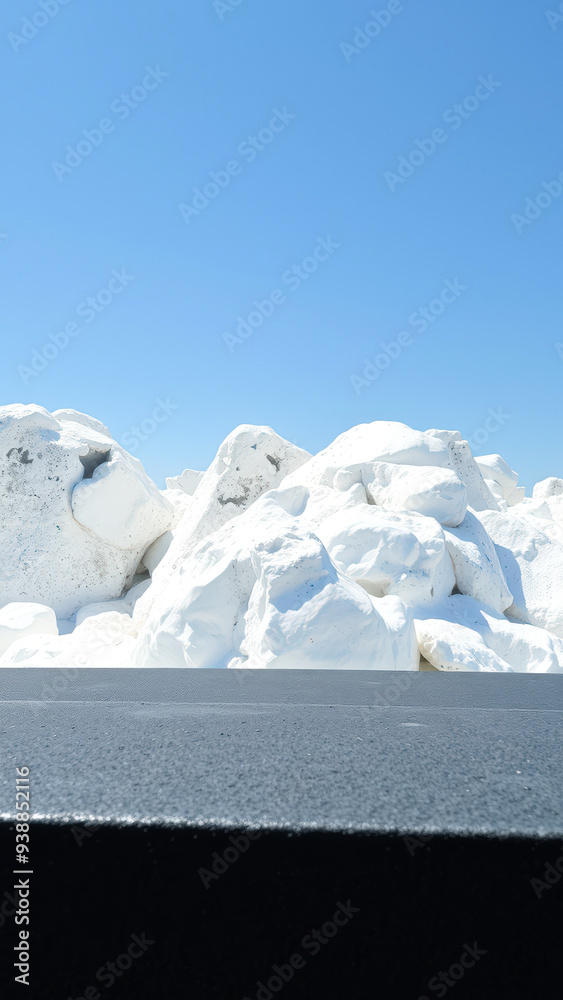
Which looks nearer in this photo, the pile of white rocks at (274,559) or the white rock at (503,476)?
the pile of white rocks at (274,559)

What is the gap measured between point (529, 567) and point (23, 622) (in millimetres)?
4005

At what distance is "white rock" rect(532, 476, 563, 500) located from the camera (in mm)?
11938

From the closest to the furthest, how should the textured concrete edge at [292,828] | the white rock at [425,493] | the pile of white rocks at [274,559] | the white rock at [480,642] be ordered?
the textured concrete edge at [292,828] < the pile of white rocks at [274,559] < the white rock at [480,642] < the white rock at [425,493]

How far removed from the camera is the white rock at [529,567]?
4133 mm

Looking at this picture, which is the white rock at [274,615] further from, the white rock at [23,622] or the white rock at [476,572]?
the white rock at [23,622]

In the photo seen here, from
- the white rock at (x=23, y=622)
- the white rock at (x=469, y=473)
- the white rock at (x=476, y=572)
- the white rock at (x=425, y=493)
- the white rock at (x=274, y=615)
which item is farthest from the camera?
the white rock at (x=469, y=473)

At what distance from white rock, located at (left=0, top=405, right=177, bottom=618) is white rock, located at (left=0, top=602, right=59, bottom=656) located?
0.44 m

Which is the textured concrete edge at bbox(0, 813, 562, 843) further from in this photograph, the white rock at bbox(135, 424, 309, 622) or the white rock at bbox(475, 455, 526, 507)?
the white rock at bbox(475, 455, 526, 507)

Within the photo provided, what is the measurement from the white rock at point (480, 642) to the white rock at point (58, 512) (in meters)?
3.30

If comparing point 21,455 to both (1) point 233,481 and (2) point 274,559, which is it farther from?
(2) point 274,559

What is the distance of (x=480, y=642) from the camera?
3.23 metres

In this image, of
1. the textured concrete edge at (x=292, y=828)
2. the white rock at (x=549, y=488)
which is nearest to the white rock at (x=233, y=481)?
the textured concrete edge at (x=292, y=828)

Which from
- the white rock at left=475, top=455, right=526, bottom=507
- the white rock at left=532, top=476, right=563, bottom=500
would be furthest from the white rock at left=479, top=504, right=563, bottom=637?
the white rock at left=532, top=476, right=563, bottom=500

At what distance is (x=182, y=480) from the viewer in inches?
424
